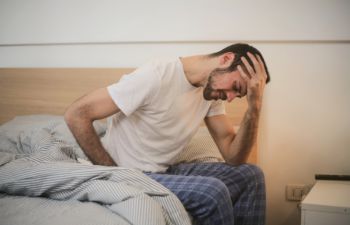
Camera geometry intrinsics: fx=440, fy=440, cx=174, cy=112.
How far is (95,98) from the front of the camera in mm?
→ 1495

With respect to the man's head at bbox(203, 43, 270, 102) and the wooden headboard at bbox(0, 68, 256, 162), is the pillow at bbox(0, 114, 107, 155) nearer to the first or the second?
the wooden headboard at bbox(0, 68, 256, 162)

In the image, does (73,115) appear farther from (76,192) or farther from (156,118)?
→ (76,192)

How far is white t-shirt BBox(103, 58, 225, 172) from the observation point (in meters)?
1.48

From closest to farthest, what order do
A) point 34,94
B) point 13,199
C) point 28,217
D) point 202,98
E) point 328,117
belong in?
point 28,217, point 13,199, point 202,98, point 328,117, point 34,94

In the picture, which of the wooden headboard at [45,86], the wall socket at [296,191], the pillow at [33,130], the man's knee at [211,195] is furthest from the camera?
the wooden headboard at [45,86]

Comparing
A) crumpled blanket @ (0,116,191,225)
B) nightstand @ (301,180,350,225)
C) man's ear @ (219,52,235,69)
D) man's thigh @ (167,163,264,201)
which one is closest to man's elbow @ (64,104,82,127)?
crumpled blanket @ (0,116,191,225)

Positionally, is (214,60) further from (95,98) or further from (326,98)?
(326,98)

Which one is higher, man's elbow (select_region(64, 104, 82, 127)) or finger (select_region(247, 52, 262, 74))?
finger (select_region(247, 52, 262, 74))

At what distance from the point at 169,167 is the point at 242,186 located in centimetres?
28

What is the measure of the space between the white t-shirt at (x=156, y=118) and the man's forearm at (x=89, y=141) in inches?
2.1

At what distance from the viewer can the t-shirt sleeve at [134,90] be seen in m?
1.45

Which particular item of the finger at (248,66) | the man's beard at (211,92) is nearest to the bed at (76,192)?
the man's beard at (211,92)

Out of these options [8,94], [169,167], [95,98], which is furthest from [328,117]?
[8,94]

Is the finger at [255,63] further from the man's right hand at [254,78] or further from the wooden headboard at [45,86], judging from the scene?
the wooden headboard at [45,86]
